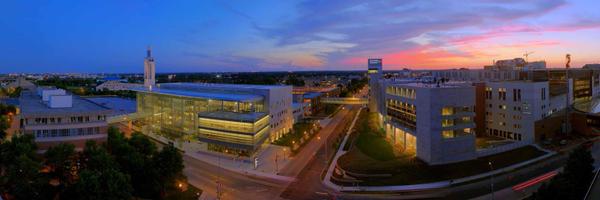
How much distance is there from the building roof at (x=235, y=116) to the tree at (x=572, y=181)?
123ft

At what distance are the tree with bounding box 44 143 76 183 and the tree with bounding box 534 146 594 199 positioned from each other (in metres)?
41.9

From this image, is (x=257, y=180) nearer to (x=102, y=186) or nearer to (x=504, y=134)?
(x=102, y=186)

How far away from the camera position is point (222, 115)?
6425cm

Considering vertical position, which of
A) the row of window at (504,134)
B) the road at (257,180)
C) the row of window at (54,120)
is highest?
the row of window at (54,120)

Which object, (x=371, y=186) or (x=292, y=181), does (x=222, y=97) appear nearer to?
(x=292, y=181)

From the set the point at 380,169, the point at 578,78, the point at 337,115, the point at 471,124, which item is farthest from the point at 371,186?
the point at 578,78

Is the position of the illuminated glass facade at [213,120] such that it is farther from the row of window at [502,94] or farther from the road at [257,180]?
the row of window at [502,94]

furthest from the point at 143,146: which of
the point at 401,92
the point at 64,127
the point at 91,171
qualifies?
the point at 401,92

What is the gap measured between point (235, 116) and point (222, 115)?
2.48 meters

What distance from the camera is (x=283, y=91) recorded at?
248 ft

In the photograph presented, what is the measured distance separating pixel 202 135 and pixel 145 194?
23.4m

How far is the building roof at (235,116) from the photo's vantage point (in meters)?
61.4

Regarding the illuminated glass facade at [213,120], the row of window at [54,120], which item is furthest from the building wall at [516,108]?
the row of window at [54,120]

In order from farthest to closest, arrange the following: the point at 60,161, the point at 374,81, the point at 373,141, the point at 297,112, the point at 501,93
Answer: the point at 374,81 → the point at 297,112 → the point at 373,141 → the point at 501,93 → the point at 60,161
